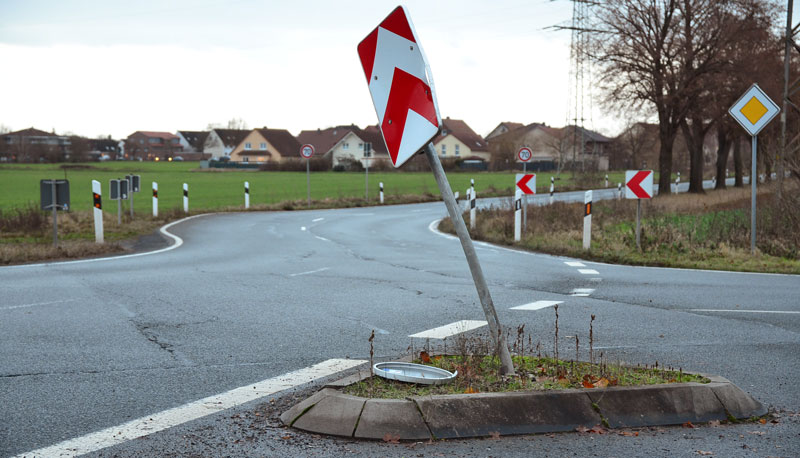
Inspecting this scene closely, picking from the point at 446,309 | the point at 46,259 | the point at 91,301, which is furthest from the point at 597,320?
the point at 46,259

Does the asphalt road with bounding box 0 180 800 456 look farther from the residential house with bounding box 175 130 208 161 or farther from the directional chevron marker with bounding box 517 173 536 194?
the residential house with bounding box 175 130 208 161

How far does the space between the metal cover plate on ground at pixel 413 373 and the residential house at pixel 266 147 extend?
126927mm

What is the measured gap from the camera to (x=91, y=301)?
973cm

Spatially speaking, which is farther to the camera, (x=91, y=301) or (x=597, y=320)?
(x=91, y=301)

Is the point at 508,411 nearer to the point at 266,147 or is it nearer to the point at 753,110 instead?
the point at 753,110

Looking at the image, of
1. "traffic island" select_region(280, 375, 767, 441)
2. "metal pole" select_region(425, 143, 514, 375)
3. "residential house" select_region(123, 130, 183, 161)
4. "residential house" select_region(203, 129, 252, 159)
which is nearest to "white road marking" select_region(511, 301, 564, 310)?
"metal pole" select_region(425, 143, 514, 375)

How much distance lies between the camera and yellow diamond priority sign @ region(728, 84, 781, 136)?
47.2 feet

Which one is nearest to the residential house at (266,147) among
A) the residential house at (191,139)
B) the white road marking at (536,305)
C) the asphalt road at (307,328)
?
the residential house at (191,139)

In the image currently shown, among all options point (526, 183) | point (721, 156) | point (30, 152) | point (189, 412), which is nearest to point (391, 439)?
point (189, 412)

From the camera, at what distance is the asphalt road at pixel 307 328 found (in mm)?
4645

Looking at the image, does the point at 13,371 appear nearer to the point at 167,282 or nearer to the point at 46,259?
the point at 167,282

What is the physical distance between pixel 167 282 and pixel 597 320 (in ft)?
20.2

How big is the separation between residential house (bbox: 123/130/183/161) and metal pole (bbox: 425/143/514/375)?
597 feet

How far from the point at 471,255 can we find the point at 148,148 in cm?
20012
